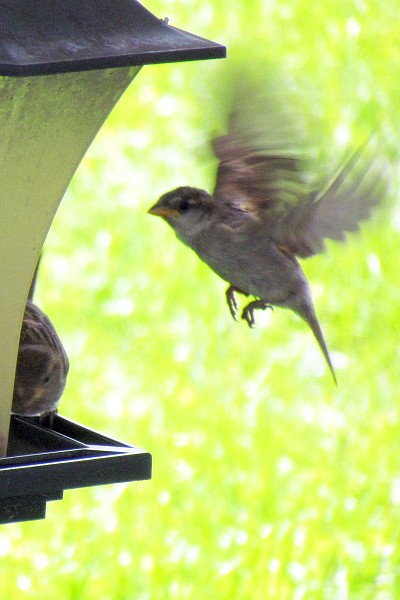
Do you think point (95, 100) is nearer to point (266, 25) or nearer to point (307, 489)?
point (307, 489)

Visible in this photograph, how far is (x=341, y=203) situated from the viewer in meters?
1.95

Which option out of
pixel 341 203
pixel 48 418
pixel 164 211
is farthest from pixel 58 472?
pixel 341 203

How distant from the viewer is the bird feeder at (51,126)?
137 cm

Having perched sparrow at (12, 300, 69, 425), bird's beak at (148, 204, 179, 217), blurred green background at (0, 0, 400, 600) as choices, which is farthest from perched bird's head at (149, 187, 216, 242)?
blurred green background at (0, 0, 400, 600)

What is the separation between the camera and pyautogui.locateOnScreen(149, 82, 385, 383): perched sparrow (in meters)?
1.95

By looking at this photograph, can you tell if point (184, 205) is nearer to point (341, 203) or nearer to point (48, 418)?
point (341, 203)

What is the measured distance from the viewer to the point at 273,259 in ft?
7.00

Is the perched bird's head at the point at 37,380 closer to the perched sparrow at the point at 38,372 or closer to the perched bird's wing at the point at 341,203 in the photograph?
the perched sparrow at the point at 38,372

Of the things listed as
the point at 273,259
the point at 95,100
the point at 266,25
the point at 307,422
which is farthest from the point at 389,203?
the point at 266,25

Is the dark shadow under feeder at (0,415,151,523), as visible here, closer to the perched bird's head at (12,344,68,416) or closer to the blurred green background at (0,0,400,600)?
the perched bird's head at (12,344,68,416)

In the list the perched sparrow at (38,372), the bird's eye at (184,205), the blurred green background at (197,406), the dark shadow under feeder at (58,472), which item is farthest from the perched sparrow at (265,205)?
the blurred green background at (197,406)

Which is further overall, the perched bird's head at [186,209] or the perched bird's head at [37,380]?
the perched bird's head at [186,209]

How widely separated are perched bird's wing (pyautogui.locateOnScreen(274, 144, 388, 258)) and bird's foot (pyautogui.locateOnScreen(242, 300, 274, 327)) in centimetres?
14

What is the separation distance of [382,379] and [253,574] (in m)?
0.95
